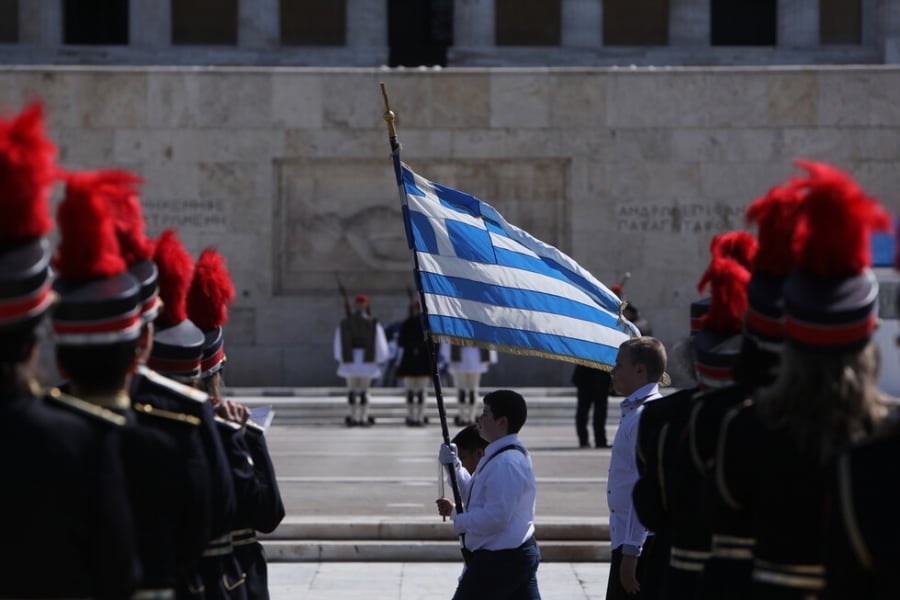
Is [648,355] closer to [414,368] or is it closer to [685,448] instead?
[685,448]

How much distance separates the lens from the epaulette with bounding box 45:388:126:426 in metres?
3.66

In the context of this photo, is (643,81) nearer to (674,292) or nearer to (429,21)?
(674,292)

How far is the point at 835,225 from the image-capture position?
11.8 feet

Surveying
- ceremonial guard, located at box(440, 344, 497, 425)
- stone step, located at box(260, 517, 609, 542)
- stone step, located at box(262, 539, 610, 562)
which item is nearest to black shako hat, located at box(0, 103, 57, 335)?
stone step, located at box(262, 539, 610, 562)

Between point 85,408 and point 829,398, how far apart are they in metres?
1.82

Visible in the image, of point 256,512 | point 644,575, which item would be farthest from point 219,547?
point 644,575

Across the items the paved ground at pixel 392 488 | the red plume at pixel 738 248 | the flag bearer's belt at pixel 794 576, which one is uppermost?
the red plume at pixel 738 248

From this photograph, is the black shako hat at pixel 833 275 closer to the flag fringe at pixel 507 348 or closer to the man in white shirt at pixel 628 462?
the man in white shirt at pixel 628 462

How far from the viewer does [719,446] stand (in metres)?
3.97

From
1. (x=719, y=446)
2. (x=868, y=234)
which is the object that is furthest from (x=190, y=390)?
(x=868, y=234)

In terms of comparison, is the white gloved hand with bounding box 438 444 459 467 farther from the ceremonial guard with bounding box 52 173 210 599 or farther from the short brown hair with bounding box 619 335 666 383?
the ceremonial guard with bounding box 52 173 210 599

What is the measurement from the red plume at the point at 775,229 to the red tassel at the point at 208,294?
256 cm

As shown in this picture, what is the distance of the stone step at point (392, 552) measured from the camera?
1080cm

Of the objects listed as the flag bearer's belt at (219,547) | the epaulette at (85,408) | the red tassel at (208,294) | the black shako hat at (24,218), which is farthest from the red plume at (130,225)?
the red tassel at (208,294)
